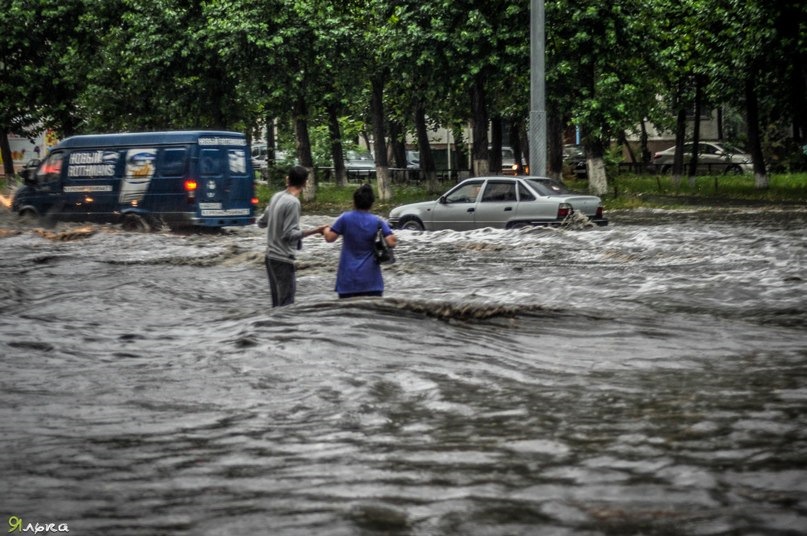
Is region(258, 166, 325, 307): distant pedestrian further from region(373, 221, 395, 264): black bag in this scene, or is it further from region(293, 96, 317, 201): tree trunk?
region(293, 96, 317, 201): tree trunk

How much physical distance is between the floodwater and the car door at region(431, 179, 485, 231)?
592cm

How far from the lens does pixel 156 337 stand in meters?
11.9

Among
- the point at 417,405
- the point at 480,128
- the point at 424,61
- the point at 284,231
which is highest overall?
the point at 424,61

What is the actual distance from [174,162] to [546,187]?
730 centimetres

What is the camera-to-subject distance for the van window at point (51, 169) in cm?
2614

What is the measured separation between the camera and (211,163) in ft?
80.0

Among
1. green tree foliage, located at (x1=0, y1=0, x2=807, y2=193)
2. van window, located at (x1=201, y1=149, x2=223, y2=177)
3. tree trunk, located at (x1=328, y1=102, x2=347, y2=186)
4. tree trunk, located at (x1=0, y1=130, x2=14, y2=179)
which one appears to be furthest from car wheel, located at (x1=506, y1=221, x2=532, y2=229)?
tree trunk, located at (x1=0, y1=130, x2=14, y2=179)

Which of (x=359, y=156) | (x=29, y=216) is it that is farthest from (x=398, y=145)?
(x=29, y=216)

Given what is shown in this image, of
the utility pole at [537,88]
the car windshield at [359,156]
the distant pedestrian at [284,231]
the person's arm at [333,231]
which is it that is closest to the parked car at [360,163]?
the car windshield at [359,156]

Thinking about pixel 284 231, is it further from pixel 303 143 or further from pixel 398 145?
pixel 398 145

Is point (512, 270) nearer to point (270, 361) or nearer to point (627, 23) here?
point (270, 361)

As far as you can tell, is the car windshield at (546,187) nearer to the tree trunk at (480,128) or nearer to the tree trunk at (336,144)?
the tree trunk at (480,128)

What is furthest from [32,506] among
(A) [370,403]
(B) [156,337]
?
(B) [156,337]

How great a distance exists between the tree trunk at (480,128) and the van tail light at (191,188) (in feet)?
39.1
